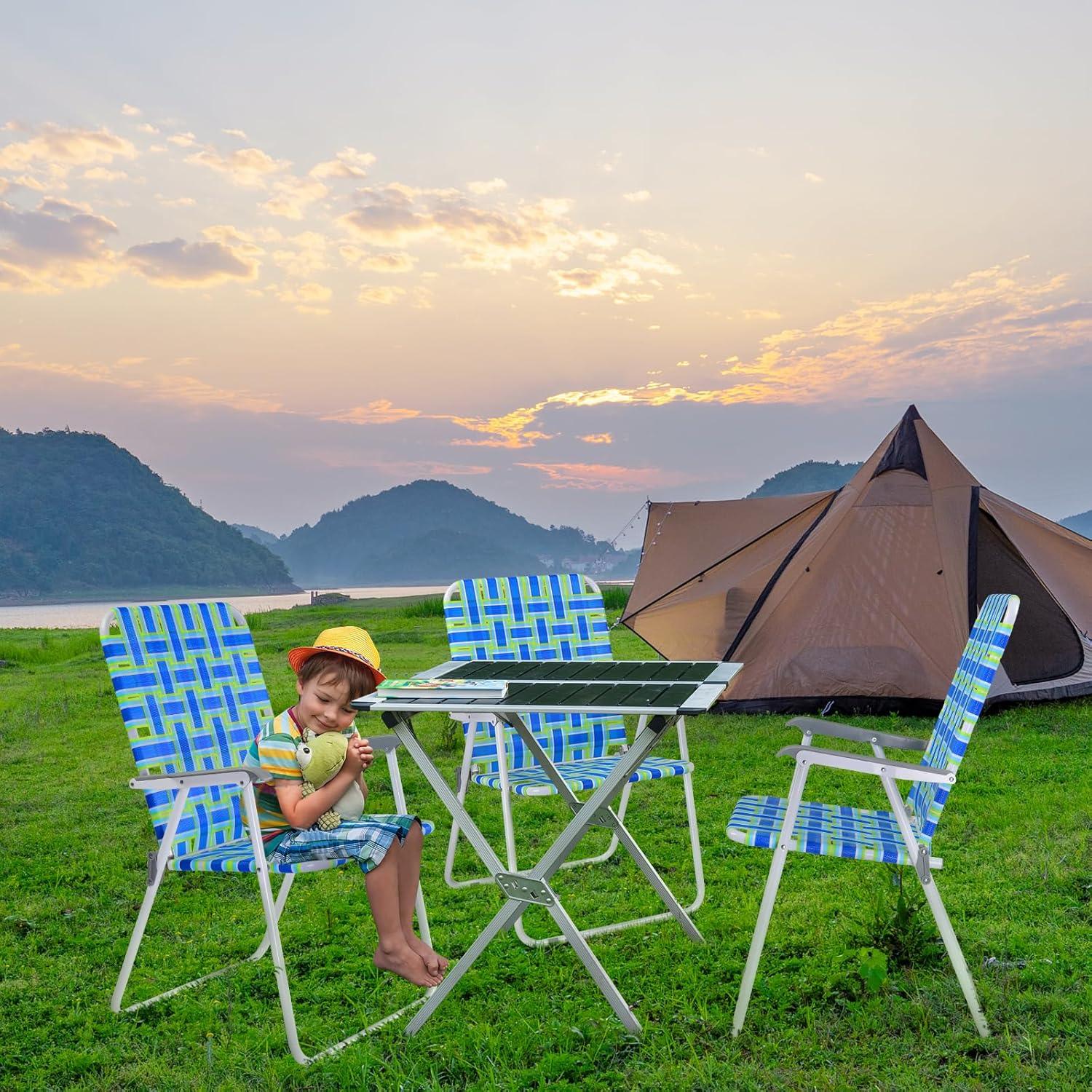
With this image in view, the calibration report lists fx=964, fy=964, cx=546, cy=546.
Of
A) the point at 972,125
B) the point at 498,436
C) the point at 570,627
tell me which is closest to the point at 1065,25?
the point at 972,125

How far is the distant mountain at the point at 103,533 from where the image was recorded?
81.5 meters

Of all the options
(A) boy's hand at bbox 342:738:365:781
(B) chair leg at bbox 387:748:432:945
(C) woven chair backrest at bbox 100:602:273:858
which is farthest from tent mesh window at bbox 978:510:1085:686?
(A) boy's hand at bbox 342:738:365:781

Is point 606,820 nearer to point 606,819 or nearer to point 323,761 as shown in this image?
point 606,819

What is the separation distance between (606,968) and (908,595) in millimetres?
4569

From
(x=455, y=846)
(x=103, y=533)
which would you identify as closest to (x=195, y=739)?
(x=455, y=846)

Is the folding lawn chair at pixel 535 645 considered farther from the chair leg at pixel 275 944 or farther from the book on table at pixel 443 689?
the chair leg at pixel 275 944

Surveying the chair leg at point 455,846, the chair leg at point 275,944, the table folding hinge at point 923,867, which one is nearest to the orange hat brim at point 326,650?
the chair leg at point 275,944

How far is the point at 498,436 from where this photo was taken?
79.7 feet

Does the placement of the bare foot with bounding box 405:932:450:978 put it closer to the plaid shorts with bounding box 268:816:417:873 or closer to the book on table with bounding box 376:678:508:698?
the plaid shorts with bounding box 268:816:417:873

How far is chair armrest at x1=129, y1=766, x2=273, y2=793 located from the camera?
2357mm

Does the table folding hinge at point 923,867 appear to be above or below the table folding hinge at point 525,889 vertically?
above

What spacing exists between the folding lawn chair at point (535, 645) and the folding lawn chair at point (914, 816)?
0.95 meters

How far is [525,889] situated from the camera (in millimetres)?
2484

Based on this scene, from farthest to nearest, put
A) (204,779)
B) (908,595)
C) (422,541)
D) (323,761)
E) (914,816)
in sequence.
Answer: (422,541), (908,595), (914,816), (323,761), (204,779)
